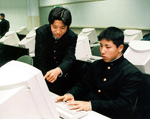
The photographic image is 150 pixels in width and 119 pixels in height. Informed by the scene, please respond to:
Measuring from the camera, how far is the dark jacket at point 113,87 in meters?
0.98

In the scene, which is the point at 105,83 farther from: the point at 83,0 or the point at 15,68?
the point at 83,0

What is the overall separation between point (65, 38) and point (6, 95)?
40.3 inches

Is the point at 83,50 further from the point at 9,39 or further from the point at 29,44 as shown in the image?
the point at 9,39

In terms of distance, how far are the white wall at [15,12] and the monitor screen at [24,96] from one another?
17.9ft

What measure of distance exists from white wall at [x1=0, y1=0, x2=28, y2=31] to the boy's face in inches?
203

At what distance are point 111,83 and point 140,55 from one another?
343 millimetres

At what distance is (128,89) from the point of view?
98 centimetres

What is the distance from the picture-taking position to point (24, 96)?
0.55 metres

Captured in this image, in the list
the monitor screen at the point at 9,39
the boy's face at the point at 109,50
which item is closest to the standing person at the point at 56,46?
the boy's face at the point at 109,50

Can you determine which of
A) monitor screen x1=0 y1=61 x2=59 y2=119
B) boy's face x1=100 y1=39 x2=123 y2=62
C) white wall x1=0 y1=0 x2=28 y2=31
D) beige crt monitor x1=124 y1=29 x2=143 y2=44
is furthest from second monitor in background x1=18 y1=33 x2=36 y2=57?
white wall x1=0 y1=0 x2=28 y2=31

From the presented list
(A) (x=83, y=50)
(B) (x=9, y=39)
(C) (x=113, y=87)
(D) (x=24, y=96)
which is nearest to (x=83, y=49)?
(A) (x=83, y=50)

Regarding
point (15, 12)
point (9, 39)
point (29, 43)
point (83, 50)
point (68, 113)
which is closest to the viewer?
point (68, 113)

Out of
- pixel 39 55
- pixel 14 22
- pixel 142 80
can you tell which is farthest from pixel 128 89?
pixel 14 22

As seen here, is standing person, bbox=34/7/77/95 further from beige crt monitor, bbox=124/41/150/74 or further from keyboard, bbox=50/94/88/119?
beige crt monitor, bbox=124/41/150/74
